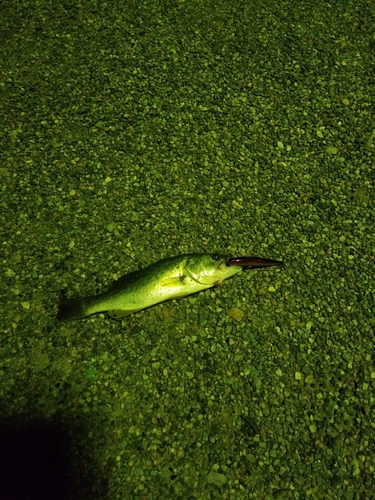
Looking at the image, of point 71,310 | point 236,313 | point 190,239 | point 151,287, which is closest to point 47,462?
point 71,310

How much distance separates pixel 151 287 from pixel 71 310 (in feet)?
1.71

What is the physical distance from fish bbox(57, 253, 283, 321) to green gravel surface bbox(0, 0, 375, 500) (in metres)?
0.13

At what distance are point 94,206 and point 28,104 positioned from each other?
1176 millimetres

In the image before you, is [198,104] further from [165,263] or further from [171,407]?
[171,407]

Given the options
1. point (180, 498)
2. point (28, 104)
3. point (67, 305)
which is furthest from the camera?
point (28, 104)

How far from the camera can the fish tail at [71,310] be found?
A: 115 inches

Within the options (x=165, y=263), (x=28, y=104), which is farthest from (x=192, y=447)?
(x=28, y=104)

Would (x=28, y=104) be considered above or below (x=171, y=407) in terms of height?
above

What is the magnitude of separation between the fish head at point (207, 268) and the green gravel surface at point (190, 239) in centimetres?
20

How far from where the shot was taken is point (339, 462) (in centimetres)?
264

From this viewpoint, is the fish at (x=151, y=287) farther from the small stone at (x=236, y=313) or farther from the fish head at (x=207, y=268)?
the small stone at (x=236, y=313)

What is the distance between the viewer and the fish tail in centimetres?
292

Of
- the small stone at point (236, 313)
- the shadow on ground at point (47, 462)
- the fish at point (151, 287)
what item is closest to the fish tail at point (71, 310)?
the fish at point (151, 287)

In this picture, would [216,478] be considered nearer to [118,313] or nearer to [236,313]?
Result: [236,313]
